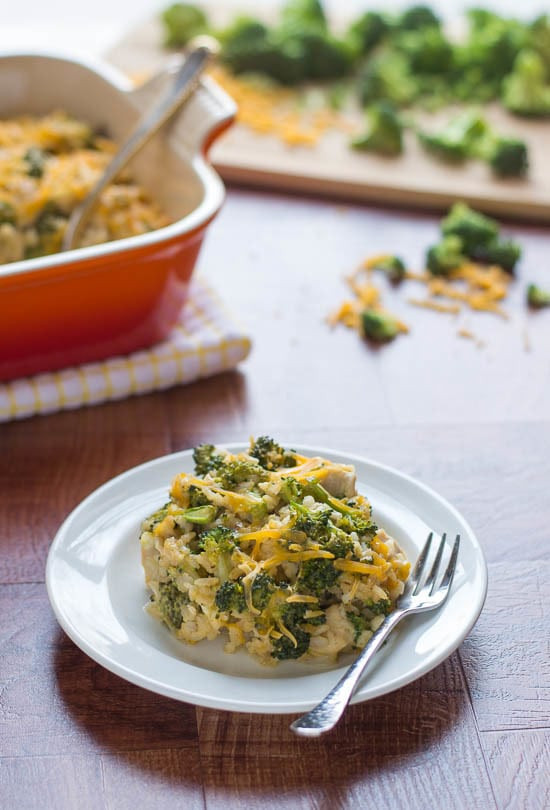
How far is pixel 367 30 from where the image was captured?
4453mm

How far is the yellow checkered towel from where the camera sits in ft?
8.27

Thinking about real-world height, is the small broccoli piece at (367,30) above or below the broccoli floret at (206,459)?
below

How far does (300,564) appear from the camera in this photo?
5.60 feet

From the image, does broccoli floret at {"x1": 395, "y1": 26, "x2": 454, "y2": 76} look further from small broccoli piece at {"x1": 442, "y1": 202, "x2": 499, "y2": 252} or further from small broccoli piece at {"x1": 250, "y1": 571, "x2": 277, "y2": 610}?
small broccoli piece at {"x1": 250, "y1": 571, "x2": 277, "y2": 610}

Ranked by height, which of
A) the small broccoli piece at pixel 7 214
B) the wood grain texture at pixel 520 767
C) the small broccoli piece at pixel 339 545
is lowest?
the wood grain texture at pixel 520 767

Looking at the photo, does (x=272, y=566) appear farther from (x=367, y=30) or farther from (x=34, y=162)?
(x=367, y=30)

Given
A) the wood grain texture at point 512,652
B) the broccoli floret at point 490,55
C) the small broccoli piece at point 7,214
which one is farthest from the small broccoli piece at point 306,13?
the wood grain texture at point 512,652

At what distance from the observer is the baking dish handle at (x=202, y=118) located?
9.21ft

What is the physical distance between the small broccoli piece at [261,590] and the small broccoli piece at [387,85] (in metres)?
2.81

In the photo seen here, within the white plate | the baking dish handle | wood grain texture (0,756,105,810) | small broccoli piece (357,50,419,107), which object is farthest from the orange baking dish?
small broccoli piece (357,50,419,107)

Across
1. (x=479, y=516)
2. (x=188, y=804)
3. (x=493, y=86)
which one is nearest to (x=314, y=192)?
Result: (x=493, y=86)

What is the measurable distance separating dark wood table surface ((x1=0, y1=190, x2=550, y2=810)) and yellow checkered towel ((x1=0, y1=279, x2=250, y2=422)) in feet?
0.13

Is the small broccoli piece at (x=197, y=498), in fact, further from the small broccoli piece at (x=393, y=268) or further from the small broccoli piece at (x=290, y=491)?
the small broccoli piece at (x=393, y=268)

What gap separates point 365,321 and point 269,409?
1.47 ft
